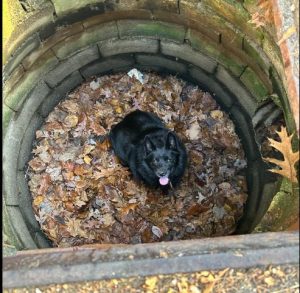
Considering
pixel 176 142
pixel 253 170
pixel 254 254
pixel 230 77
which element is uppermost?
pixel 230 77

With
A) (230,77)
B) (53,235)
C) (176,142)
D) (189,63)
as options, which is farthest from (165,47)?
(53,235)

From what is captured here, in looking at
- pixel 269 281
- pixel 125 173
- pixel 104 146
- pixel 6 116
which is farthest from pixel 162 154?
pixel 269 281

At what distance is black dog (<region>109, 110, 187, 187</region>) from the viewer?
5.14m

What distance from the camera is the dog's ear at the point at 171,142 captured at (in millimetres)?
5062

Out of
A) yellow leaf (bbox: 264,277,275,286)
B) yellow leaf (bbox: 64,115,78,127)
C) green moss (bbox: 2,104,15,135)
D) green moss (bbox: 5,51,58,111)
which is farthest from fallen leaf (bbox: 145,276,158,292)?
yellow leaf (bbox: 64,115,78,127)

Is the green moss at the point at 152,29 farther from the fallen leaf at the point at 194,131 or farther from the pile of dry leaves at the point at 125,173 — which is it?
the fallen leaf at the point at 194,131

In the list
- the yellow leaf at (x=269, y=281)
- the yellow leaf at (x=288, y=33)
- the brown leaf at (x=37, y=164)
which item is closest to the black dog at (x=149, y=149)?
the brown leaf at (x=37, y=164)

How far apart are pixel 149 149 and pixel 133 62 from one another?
1.62m

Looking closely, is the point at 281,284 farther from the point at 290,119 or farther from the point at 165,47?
the point at 165,47

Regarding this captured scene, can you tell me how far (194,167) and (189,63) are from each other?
136cm

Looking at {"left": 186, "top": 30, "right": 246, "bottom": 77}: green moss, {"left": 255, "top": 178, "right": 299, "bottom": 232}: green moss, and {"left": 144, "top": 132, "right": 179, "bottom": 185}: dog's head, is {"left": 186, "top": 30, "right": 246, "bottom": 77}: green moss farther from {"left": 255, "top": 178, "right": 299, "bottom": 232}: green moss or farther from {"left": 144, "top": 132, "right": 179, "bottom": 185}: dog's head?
{"left": 255, "top": 178, "right": 299, "bottom": 232}: green moss

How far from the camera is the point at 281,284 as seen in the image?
127 inches

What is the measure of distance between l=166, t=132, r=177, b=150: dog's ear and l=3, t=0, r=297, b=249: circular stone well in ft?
3.04

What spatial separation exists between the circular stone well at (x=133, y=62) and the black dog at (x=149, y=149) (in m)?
0.89
